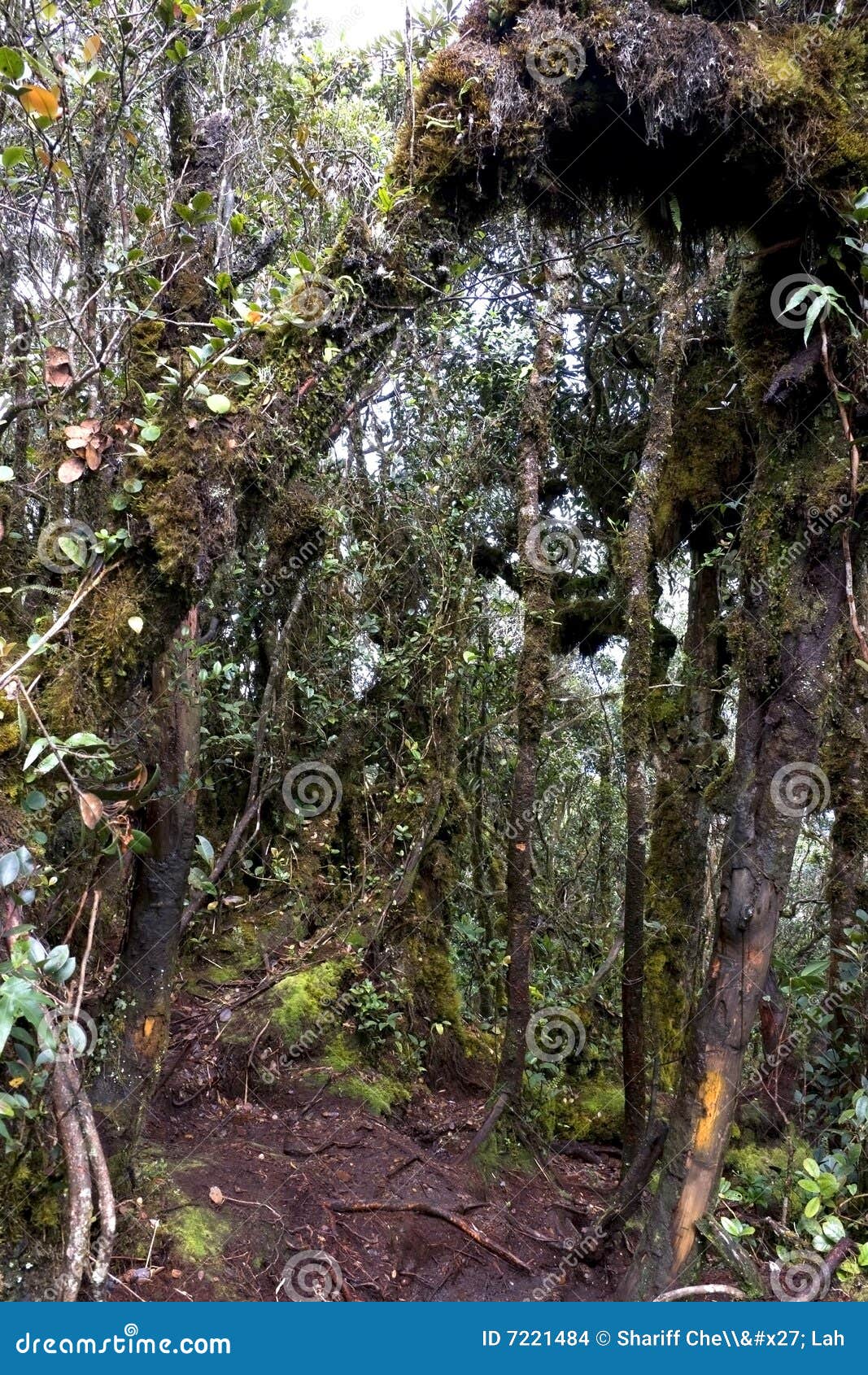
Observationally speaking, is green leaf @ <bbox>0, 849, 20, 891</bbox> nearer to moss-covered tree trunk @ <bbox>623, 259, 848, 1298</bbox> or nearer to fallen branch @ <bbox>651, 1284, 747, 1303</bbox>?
moss-covered tree trunk @ <bbox>623, 259, 848, 1298</bbox>

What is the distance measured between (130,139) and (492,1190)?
5522mm

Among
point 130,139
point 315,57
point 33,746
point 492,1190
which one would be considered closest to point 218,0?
point 130,139

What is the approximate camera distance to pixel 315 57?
667 cm

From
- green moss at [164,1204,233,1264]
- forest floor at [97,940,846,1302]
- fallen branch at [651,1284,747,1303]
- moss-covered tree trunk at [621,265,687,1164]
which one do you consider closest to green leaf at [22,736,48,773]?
forest floor at [97,940,846,1302]

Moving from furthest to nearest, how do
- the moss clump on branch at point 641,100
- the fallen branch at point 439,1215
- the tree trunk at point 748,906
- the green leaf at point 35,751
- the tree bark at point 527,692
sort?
the tree bark at point 527,692, the fallen branch at point 439,1215, the tree trunk at point 748,906, the moss clump on branch at point 641,100, the green leaf at point 35,751

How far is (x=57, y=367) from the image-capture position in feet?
9.14

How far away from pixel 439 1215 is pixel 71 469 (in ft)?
13.0

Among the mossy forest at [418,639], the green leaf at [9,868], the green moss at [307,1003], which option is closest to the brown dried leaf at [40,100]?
the mossy forest at [418,639]

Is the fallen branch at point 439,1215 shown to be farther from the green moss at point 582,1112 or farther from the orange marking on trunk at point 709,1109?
the orange marking on trunk at point 709,1109

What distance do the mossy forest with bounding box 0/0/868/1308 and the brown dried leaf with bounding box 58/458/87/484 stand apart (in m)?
0.01

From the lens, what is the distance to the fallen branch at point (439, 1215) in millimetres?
4203

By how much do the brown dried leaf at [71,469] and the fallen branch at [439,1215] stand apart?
368 centimetres

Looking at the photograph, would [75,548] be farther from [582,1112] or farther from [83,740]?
[582,1112]

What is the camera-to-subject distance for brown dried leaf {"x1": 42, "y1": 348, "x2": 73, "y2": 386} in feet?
9.09
